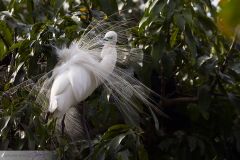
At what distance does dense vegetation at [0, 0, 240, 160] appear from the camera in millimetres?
1327

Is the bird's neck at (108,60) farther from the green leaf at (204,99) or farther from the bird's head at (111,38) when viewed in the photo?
the green leaf at (204,99)

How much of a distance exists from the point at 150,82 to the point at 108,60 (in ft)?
1.13

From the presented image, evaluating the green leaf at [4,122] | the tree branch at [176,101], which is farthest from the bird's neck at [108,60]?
the tree branch at [176,101]

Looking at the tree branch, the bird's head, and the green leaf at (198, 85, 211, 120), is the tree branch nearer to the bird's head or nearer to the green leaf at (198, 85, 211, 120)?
the green leaf at (198, 85, 211, 120)

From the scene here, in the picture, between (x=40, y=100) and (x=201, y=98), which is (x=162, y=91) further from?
(x=40, y=100)

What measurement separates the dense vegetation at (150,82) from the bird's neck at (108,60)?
14cm

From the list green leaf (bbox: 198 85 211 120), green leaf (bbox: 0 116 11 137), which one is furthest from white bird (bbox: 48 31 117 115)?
green leaf (bbox: 198 85 211 120)

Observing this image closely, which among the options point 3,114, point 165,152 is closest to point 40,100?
point 3,114

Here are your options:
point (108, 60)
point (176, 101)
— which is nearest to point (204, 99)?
point (176, 101)

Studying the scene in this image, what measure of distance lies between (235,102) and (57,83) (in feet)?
2.35

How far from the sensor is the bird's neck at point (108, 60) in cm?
130

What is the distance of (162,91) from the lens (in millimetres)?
1723

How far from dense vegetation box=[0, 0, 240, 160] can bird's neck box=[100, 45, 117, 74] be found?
143 mm

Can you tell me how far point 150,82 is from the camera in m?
1.61
